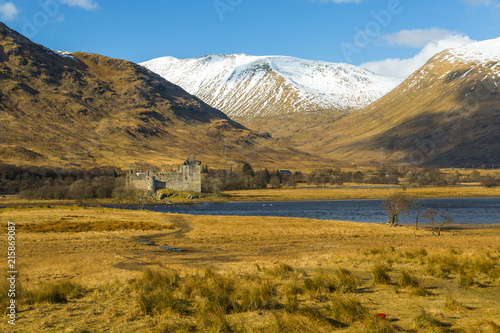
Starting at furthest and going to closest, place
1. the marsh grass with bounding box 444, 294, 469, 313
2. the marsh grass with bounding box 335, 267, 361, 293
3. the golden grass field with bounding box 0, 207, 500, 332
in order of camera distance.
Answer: the marsh grass with bounding box 335, 267, 361, 293 < the marsh grass with bounding box 444, 294, 469, 313 < the golden grass field with bounding box 0, 207, 500, 332

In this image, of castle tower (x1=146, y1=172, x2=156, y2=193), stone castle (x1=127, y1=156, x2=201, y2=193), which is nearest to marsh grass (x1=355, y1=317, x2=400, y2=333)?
castle tower (x1=146, y1=172, x2=156, y2=193)

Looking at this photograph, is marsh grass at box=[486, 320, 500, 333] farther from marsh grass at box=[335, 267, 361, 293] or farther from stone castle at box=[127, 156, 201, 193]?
stone castle at box=[127, 156, 201, 193]

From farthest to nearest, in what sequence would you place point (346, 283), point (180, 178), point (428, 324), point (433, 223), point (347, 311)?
point (180, 178) < point (433, 223) < point (346, 283) < point (347, 311) < point (428, 324)

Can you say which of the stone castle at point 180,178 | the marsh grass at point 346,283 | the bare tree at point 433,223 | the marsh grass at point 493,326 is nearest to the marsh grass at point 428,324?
the marsh grass at point 493,326

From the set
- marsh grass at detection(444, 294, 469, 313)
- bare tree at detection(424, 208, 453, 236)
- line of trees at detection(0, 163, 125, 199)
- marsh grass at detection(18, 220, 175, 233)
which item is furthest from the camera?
line of trees at detection(0, 163, 125, 199)

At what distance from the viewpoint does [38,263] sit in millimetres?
24875

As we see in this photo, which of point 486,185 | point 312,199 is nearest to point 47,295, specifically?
point 312,199

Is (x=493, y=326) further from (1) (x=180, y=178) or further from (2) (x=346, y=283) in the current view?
(1) (x=180, y=178)

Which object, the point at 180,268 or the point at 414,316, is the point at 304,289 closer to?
the point at 414,316

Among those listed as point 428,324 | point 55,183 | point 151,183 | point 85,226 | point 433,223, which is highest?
point 55,183

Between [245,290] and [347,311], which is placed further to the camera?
[245,290]

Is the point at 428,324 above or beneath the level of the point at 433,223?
above

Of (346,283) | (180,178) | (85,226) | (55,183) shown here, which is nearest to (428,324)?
(346,283)

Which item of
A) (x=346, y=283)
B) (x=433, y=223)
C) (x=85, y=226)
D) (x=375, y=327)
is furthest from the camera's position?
(x=433, y=223)
